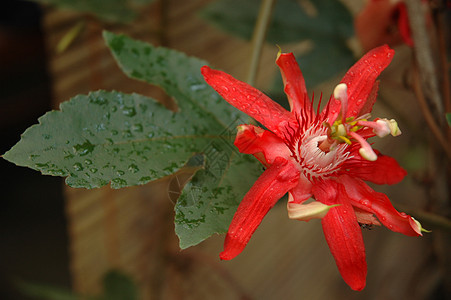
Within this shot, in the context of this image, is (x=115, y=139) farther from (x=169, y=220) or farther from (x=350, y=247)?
(x=169, y=220)

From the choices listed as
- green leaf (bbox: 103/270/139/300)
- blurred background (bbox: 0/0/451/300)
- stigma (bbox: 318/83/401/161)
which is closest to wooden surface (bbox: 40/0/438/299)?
blurred background (bbox: 0/0/451/300)

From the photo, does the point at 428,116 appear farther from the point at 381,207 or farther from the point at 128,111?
the point at 128,111

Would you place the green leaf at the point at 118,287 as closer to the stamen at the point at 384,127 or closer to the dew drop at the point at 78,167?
the dew drop at the point at 78,167

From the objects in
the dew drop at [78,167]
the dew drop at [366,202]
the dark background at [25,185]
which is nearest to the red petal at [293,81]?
the dew drop at [366,202]

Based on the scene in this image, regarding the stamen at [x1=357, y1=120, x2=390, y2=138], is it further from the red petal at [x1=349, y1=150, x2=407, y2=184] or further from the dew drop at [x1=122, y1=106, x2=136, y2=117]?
the dew drop at [x1=122, y1=106, x2=136, y2=117]

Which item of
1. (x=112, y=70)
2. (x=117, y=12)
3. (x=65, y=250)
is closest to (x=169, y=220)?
(x=65, y=250)

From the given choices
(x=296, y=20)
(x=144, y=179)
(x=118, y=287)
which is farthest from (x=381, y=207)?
(x=118, y=287)

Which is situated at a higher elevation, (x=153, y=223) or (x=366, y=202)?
(x=366, y=202)
